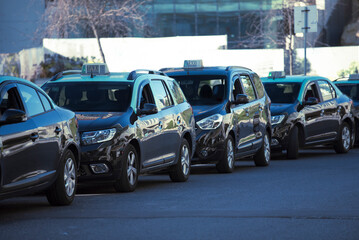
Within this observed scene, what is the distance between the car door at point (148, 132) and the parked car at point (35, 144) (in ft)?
5.06

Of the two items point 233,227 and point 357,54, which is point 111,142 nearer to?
point 233,227

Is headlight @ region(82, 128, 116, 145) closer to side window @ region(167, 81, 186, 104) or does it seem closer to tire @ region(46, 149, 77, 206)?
tire @ region(46, 149, 77, 206)

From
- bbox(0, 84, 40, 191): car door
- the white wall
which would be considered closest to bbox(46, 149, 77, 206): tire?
bbox(0, 84, 40, 191): car door

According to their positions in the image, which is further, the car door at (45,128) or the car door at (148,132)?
the car door at (148,132)

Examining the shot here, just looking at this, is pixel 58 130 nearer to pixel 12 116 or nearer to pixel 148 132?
pixel 12 116

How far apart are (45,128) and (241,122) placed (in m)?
6.71

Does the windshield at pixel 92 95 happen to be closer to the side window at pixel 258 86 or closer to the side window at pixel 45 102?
the side window at pixel 45 102

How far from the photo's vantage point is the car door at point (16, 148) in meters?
8.77

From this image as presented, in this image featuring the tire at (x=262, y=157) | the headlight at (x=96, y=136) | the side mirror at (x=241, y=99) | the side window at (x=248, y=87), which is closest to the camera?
the headlight at (x=96, y=136)

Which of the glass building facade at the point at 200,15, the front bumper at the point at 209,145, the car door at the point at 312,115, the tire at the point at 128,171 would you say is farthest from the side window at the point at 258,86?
the glass building facade at the point at 200,15

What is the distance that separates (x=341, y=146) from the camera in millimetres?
20844

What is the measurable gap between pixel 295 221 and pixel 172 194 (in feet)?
10.2

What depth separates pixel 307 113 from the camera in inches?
761

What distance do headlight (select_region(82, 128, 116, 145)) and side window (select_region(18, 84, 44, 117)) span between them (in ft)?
4.67
